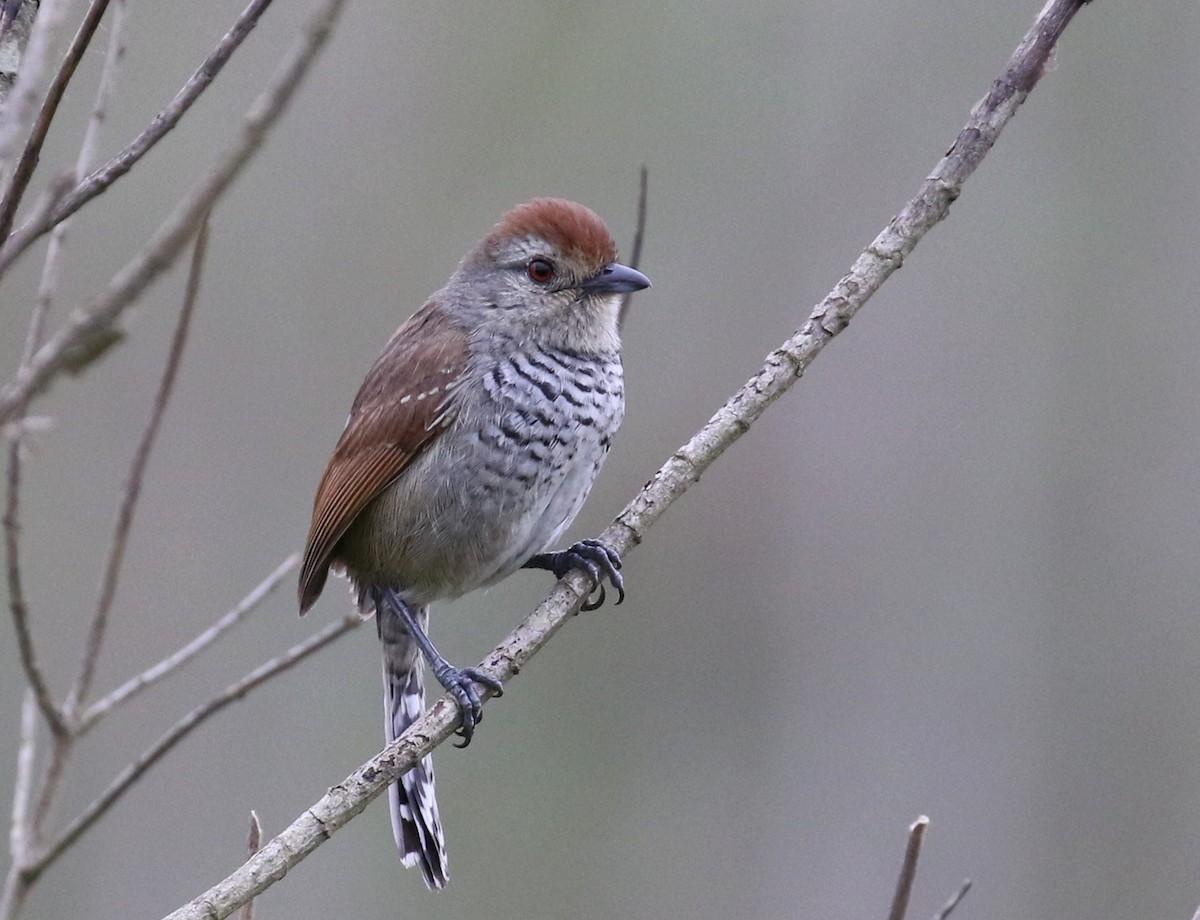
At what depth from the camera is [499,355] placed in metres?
3.65

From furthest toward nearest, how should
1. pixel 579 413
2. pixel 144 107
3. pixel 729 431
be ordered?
pixel 144 107 < pixel 579 413 < pixel 729 431

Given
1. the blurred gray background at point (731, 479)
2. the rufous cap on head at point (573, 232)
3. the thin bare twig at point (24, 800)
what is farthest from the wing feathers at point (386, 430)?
the blurred gray background at point (731, 479)

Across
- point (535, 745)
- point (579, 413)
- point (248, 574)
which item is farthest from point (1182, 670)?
point (579, 413)

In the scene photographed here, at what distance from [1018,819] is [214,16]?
7526 mm

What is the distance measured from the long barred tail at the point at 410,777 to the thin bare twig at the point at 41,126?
2.25 meters

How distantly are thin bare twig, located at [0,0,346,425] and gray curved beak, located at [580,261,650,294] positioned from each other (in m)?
2.48

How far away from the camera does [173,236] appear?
1.19 meters

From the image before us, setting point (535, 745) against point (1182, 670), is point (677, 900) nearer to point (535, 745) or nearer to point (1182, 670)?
point (535, 745)

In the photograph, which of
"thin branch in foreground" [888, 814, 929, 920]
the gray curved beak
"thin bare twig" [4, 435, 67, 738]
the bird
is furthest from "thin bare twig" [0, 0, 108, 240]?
the gray curved beak

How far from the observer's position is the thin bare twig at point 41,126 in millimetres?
1662

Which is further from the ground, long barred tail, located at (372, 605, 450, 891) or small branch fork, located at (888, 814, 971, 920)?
long barred tail, located at (372, 605, 450, 891)

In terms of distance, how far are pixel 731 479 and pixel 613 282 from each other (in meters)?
5.43

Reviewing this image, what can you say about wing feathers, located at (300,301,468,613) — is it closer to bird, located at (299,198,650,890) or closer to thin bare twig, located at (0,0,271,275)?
bird, located at (299,198,650,890)

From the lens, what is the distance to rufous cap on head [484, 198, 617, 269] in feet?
12.4
